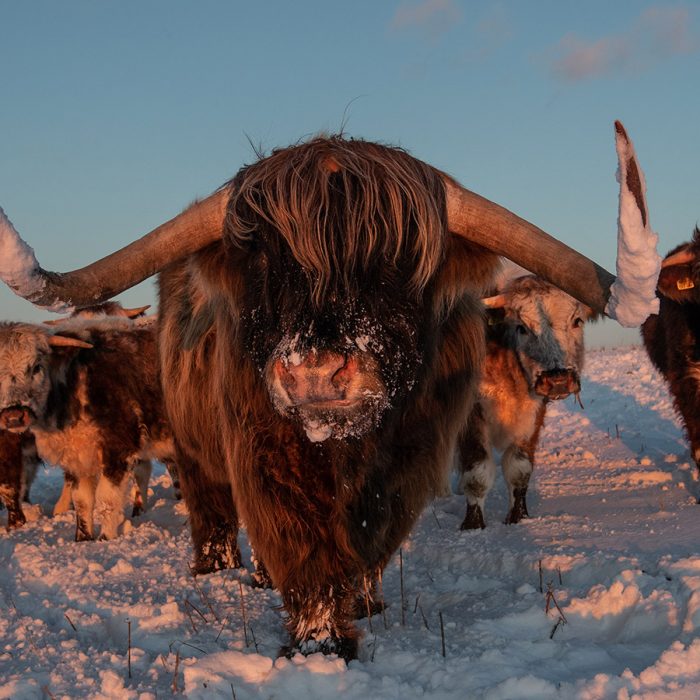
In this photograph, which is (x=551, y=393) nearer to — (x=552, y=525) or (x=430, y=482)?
(x=552, y=525)

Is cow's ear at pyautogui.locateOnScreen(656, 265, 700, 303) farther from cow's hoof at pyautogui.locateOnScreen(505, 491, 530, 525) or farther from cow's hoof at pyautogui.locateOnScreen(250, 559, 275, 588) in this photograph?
cow's hoof at pyautogui.locateOnScreen(250, 559, 275, 588)

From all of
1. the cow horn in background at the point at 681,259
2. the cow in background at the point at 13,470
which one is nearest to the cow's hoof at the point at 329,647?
the cow horn in background at the point at 681,259

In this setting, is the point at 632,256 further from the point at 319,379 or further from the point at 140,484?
the point at 140,484

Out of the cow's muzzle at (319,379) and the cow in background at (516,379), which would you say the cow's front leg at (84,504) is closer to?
the cow in background at (516,379)

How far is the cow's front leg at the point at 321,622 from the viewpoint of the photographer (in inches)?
137

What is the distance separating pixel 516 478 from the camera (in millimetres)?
6766

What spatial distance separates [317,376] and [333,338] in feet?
0.64

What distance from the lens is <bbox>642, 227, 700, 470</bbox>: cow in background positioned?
6691 mm

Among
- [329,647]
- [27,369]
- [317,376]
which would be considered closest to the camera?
[317,376]

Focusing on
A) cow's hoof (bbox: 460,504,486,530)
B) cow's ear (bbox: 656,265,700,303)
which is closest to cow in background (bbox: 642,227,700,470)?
cow's ear (bbox: 656,265,700,303)

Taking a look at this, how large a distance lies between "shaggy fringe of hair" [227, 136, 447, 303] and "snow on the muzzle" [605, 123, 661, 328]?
2.58 feet

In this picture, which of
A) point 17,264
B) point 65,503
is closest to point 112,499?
point 65,503

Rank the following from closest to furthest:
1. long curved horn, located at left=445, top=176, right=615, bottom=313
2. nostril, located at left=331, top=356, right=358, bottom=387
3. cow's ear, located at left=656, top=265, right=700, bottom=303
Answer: nostril, located at left=331, top=356, right=358, bottom=387, long curved horn, located at left=445, top=176, right=615, bottom=313, cow's ear, located at left=656, top=265, right=700, bottom=303

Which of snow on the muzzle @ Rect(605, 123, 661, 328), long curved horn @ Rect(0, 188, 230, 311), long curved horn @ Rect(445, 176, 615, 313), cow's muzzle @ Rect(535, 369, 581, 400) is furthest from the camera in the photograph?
cow's muzzle @ Rect(535, 369, 581, 400)
